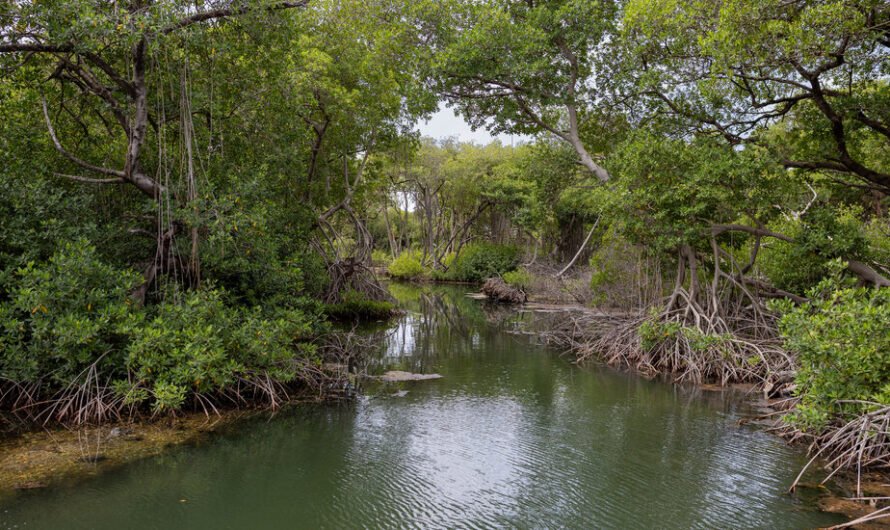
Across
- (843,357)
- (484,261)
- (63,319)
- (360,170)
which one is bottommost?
(843,357)

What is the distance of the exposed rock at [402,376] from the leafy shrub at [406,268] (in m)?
24.2

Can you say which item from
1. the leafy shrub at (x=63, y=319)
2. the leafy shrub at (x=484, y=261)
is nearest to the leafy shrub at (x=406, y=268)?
the leafy shrub at (x=484, y=261)

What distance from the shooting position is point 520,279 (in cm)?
2452

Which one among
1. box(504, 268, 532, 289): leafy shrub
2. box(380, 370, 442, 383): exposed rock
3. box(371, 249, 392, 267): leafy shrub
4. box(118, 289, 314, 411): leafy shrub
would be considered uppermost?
box(371, 249, 392, 267): leafy shrub

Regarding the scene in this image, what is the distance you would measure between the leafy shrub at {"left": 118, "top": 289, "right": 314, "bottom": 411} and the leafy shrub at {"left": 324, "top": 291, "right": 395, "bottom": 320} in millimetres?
8074

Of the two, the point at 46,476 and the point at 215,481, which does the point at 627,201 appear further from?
the point at 46,476

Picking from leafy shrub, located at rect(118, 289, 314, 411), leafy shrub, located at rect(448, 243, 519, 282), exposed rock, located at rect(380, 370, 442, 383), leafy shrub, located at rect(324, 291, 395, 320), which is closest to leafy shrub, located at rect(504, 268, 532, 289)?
leafy shrub, located at rect(448, 243, 519, 282)

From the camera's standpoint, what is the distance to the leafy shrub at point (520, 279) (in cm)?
2422

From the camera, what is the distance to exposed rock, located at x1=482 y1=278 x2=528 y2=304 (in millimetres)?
23859

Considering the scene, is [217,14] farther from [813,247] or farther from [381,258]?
[381,258]

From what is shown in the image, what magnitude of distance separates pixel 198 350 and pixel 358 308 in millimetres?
10157

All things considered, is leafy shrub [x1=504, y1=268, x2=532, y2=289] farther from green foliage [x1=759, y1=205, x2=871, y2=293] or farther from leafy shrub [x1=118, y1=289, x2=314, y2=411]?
leafy shrub [x1=118, y1=289, x2=314, y2=411]

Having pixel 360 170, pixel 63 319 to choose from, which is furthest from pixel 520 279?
pixel 63 319

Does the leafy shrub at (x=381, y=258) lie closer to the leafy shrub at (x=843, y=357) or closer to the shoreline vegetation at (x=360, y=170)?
the shoreline vegetation at (x=360, y=170)
